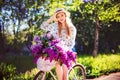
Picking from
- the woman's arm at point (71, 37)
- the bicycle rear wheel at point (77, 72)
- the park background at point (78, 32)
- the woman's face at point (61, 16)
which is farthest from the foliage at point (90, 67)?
the woman's face at point (61, 16)

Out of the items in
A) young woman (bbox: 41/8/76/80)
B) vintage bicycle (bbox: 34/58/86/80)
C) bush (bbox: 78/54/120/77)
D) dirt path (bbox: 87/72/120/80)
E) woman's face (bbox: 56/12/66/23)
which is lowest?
dirt path (bbox: 87/72/120/80)

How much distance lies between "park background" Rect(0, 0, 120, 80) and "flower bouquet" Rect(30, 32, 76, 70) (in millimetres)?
451

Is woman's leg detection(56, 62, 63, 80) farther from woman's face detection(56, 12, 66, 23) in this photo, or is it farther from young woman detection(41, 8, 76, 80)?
woman's face detection(56, 12, 66, 23)

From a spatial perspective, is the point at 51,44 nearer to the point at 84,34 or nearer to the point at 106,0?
the point at 84,34

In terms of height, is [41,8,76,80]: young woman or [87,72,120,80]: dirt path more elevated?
[41,8,76,80]: young woman

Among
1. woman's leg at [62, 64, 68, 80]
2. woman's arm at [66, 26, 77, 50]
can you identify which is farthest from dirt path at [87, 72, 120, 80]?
woman's arm at [66, 26, 77, 50]

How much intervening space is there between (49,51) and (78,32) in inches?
45.5

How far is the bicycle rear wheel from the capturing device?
4703 millimetres

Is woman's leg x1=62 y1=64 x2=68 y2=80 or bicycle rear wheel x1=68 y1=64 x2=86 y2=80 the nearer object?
woman's leg x1=62 y1=64 x2=68 y2=80

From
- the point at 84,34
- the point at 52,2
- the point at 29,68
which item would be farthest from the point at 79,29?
the point at 29,68

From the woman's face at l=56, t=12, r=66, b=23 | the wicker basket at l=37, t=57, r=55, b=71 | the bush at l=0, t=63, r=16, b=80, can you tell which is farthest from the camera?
the bush at l=0, t=63, r=16, b=80

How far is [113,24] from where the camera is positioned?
5.79 m

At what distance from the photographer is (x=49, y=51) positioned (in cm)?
415

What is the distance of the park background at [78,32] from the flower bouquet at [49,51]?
1.48 ft
